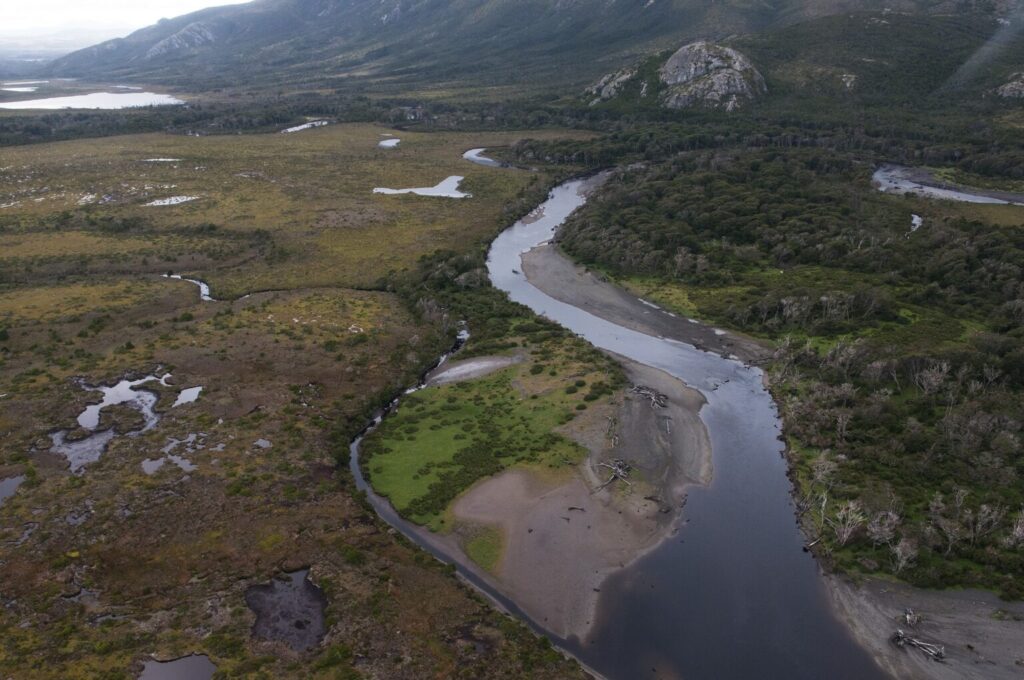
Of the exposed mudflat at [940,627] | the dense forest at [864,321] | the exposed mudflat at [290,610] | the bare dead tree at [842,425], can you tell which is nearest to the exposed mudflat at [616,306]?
the dense forest at [864,321]

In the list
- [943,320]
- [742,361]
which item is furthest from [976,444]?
[943,320]

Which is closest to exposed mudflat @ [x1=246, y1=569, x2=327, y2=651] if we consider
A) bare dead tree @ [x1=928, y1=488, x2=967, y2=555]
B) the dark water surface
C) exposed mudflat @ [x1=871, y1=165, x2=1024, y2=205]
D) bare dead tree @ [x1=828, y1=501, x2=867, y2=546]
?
the dark water surface

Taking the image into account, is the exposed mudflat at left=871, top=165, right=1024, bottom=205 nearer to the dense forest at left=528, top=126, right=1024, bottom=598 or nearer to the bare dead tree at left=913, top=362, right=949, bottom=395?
the dense forest at left=528, top=126, right=1024, bottom=598

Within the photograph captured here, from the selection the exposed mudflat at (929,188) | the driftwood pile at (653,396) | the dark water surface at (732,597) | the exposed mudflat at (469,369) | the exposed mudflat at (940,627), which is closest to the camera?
the exposed mudflat at (940,627)

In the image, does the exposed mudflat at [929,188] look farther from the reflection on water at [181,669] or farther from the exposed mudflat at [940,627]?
the reflection on water at [181,669]

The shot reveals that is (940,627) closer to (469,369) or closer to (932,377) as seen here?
(932,377)
